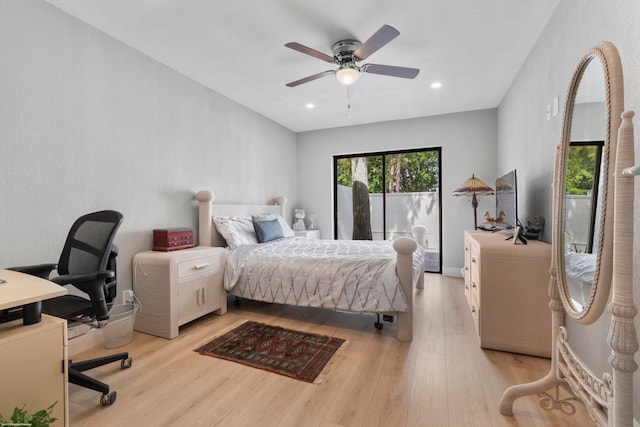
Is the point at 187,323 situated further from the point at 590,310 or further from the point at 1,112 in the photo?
the point at 590,310

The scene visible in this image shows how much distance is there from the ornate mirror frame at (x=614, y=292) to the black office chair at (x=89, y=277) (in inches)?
86.3

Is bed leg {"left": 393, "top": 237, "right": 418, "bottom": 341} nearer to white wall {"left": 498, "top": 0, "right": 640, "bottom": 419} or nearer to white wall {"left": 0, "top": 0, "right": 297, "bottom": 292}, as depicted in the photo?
white wall {"left": 498, "top": 0, "right": 640, "bottom": 419}

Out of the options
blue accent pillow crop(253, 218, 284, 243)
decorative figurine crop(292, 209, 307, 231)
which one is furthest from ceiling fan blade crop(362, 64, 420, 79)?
decorative figurine crop(292, 209, 307, 231)

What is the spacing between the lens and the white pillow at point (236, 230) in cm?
319

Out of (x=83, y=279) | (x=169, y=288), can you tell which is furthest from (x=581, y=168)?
(x=169, y=288)

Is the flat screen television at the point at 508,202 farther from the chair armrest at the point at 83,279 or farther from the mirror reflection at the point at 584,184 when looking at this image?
the chair armrest at the point at 83,279

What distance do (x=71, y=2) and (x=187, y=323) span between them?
2.65 meters

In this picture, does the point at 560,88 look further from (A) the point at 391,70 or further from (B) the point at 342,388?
(B) the point at 342,388

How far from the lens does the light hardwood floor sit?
1.47 meters

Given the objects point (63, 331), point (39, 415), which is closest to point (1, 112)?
point (63, 331)

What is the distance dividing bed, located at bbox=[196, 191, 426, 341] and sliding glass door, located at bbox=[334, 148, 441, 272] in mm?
1902

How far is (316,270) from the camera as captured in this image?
8.50 ft

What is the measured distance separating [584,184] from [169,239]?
116 inches

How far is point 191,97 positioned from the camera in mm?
3205
